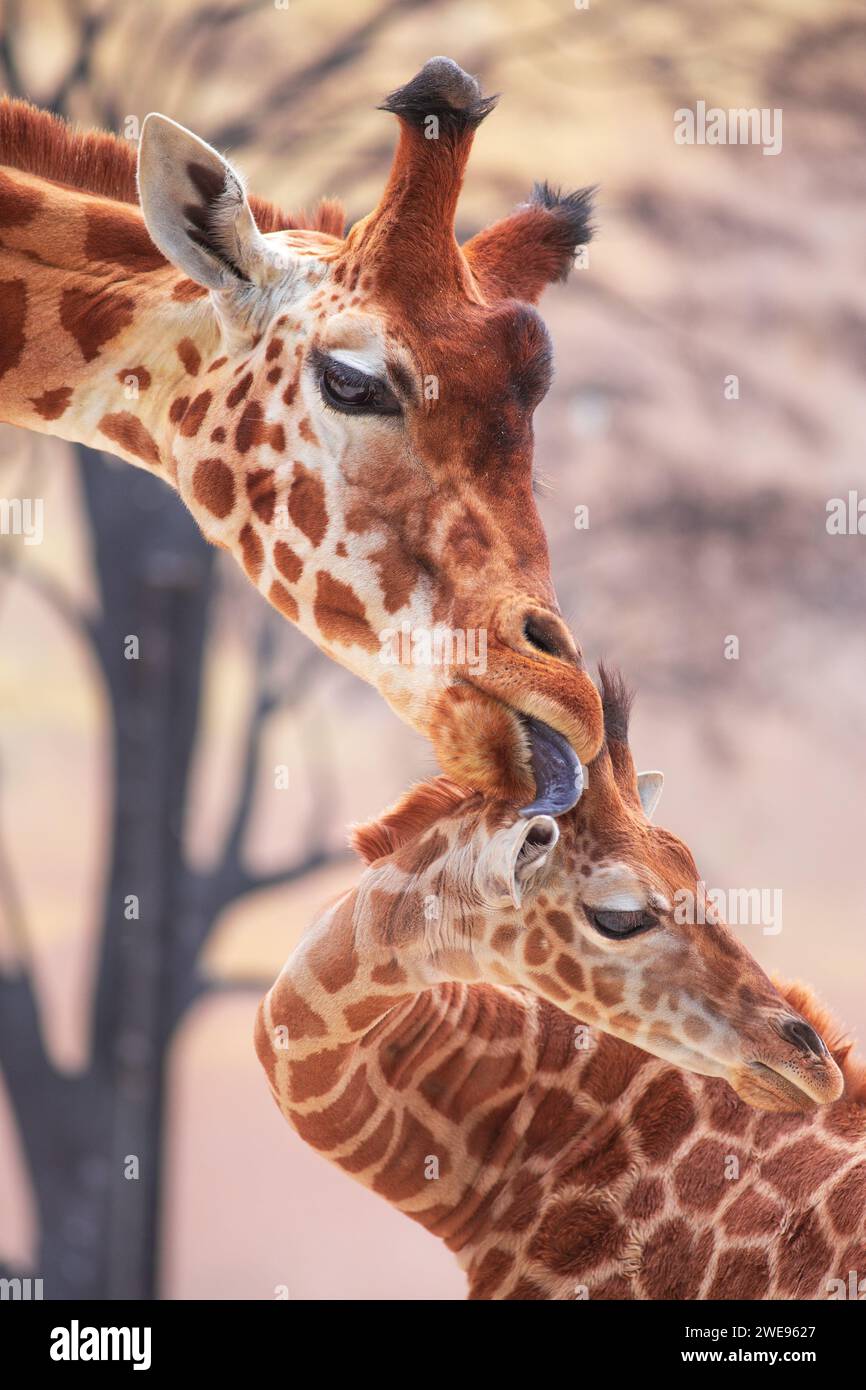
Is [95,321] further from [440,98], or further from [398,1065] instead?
[398,1065]

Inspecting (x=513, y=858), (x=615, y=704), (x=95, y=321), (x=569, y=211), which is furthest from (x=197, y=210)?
(x=513, y=858)

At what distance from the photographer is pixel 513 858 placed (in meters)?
2.44

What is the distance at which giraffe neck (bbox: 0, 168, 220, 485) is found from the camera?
2.88 m

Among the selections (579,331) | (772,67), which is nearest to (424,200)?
(579,331)

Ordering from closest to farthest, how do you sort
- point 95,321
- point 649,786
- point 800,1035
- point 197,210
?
1. point 800,1035
2. point 197,210
3. point 95,321
4. point 649,786

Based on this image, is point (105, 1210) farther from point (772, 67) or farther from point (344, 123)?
point (772, 67)

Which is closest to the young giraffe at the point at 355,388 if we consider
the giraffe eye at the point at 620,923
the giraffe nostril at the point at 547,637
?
the giraffe nostril at the point at 547,637

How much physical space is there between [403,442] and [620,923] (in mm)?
829

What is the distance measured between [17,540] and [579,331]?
2.97 metres

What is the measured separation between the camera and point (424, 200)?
260cm

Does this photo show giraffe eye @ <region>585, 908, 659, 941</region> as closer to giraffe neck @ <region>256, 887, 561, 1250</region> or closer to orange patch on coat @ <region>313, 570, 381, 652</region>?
giraffe neck @ <region>256, 887, 561, 1250</region>

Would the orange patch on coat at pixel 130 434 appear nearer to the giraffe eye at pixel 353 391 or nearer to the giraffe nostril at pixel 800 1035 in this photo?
the giraffe eye at pixel 353 391

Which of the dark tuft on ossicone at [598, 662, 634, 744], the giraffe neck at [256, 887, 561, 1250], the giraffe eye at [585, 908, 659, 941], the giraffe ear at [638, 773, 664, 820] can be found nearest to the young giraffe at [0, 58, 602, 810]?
the dark tuft on ossicone at [598, 662, 634, 744]

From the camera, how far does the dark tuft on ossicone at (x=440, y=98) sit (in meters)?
2.56
